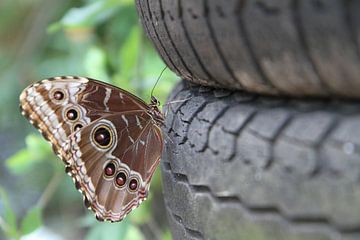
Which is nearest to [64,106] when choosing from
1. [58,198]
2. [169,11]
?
[169,11]

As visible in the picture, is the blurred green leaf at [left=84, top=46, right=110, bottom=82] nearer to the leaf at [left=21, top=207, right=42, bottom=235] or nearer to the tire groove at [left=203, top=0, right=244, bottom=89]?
the leaf at [left=21, top=207, right=42, bottom=235]

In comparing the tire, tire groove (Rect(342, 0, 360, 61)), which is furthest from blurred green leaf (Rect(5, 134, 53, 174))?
tire groove (Rect(342, 0, 360, 61))

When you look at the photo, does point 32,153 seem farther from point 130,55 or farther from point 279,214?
point 279,214

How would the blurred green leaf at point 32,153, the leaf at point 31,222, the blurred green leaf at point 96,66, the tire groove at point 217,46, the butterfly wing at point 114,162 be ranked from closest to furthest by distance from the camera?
the tire groove at point 217,46 < the butterfly wing at point 114,162 < the leaf at point 31,222 < the blurred green leaf at point 96,66 < the blurred green leaf at point 32,153

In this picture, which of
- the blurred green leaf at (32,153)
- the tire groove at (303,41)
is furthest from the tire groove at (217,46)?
the blurred green leaf at (32,153)

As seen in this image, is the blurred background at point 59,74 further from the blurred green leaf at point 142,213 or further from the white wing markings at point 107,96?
the white wing markings at point 107,96

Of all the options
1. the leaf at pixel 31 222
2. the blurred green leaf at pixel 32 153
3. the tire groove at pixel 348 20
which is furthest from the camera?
the blurred green leaf at pixel 32 153

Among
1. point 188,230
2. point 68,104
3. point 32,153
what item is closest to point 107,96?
point 68,104
